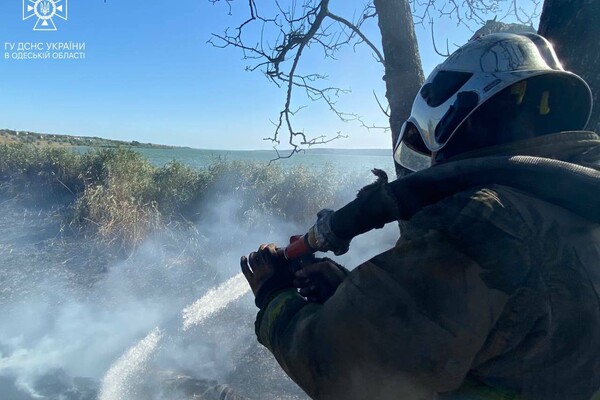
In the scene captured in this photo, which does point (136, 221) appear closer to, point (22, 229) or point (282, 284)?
point (22, 229)

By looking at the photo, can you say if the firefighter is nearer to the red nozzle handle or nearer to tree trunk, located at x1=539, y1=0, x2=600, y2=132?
the red nozzle handle

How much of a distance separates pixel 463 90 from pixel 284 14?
3.25 metres

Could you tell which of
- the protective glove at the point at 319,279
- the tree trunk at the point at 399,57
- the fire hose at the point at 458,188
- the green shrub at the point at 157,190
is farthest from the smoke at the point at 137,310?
the fire hose at the point at 458,188

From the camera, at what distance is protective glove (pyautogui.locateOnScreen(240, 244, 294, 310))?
4.78ft

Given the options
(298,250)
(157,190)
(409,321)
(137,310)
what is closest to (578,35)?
(298,250)

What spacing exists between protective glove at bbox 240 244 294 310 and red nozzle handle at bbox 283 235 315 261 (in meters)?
0.04

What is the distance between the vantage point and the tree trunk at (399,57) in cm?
285

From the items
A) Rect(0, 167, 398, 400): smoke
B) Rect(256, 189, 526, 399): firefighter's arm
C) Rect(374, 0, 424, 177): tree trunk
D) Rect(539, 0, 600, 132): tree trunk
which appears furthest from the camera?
Rect(0, 167, 398, 400): smoke

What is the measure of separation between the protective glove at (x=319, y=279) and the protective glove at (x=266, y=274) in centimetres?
7

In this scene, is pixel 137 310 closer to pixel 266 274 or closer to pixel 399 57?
pixel 399 57

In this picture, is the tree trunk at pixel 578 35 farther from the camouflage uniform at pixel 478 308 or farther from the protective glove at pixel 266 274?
the protective glove at pixel 266 274

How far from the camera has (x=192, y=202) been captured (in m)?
10.4

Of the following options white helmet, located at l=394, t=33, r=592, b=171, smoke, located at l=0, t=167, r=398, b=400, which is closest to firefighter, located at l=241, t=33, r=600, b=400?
white helmet, located at l=394, t=33, r=592, b=171

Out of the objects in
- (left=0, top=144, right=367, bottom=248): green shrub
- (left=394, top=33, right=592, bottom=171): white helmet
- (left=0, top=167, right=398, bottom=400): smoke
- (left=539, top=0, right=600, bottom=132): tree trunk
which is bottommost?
(left=0, top=167, right=398, bottom=400): smoke
